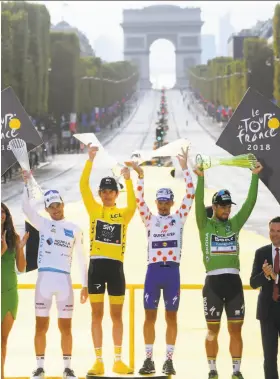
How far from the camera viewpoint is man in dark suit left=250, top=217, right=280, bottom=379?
977 cm

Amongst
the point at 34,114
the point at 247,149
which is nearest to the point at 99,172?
the point at 34,114

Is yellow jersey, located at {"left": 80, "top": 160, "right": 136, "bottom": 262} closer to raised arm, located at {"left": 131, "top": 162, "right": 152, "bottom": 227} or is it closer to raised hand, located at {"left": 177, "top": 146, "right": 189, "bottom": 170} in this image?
raised arm, located at {"left": 131, "top": 162, "right": 152, "bottom": 227}

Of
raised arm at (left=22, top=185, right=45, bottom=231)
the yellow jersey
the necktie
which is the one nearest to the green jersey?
the necktie

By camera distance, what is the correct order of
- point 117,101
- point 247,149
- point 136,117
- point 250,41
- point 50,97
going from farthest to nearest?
1. point 117,101
2. point 136,117
3. point 250,41
4. point 50,97
5. point 247,149

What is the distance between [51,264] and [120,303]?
79cm

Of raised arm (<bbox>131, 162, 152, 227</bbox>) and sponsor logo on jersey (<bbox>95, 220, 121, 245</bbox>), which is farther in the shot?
raised arm (<bbox>131, 162, 152, 227</bbox>)

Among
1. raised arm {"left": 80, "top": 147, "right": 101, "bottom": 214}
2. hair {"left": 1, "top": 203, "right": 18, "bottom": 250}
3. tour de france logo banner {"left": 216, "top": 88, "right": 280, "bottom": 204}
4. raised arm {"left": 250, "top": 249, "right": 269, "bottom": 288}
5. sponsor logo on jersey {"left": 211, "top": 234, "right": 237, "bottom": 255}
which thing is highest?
tour de france logo banner {"left": 216, "top": 88, "right": 280, "bottom": 204}

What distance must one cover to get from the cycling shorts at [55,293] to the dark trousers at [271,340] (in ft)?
6.15

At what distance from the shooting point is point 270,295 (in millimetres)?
9898

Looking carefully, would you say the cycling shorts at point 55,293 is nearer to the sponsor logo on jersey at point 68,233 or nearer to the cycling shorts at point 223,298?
the sponsor logo on jersey at point 68,233

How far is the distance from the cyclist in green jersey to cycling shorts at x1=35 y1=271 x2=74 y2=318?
132cm

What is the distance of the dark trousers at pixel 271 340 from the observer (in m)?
9.77

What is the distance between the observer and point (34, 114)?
68562 mm

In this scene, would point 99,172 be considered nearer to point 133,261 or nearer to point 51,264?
point 133,261
